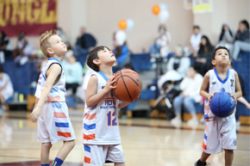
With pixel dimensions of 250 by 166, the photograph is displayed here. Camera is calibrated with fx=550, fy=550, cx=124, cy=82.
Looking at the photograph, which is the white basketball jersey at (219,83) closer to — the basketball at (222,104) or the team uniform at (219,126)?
the team uniform at (219,126)

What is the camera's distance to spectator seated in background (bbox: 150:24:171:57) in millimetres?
15359

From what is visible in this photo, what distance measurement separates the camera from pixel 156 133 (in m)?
10.9

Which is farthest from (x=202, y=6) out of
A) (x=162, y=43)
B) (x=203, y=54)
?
(x=203, y=54)

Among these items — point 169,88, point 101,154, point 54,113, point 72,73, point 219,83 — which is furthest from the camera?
point 72,73

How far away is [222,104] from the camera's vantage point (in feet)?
19.4

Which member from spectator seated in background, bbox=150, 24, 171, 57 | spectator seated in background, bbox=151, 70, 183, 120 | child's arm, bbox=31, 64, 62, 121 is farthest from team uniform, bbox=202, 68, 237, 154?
spectator seated in background, bbox=150, 24, 171, 57

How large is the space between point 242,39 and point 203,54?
1060 millimetres

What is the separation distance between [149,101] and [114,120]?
10.3m

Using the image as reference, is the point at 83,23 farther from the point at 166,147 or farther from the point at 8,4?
the point at 166,147

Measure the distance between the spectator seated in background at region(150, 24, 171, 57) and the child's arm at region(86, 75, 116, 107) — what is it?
1043cm

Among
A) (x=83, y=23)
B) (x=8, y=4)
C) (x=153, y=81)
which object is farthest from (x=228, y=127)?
(x=8, y=4)

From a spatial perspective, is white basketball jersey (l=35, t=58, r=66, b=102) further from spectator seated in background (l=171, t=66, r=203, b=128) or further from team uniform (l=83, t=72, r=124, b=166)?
spectator seated in background (l=171, t=66, r=203, b=128)

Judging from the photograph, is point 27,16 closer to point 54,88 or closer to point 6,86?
point 6,86

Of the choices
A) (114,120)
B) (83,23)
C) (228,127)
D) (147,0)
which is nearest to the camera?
(114,120)
